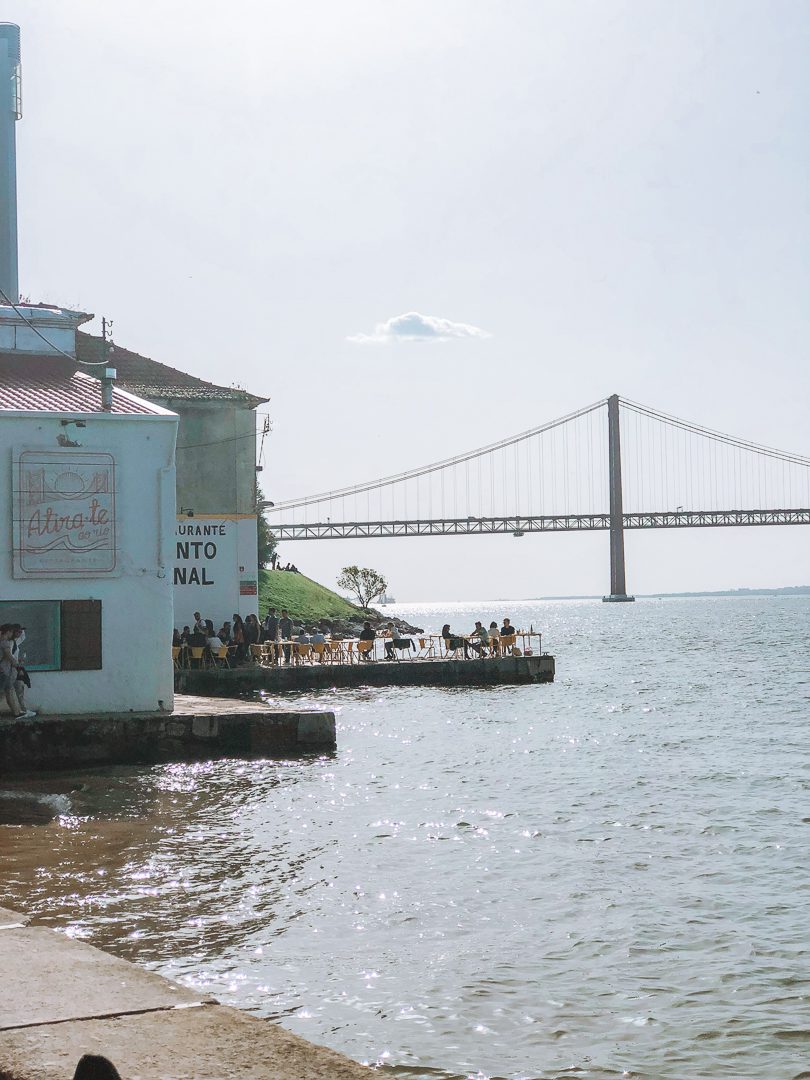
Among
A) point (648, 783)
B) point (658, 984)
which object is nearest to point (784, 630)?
point (648, 783)

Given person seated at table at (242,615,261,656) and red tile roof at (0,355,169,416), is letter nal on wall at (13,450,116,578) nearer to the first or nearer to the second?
red tile roof at (0,355,169,416)

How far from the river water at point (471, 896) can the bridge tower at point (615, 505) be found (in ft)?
273

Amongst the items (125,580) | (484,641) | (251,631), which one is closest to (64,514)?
(125,580)

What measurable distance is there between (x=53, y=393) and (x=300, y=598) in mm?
60737

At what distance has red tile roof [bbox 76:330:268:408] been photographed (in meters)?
31.7

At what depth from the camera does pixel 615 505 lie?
10112 centimetres

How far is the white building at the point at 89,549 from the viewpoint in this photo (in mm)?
16188

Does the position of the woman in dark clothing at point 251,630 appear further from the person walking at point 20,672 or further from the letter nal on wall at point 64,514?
the person walking at point 20,672

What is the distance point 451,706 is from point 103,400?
40.1ft

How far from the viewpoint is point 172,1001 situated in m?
4.38

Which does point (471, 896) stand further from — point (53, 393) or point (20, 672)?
point (53, 393)

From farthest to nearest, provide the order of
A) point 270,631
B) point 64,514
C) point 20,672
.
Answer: point 270,631
point 64,514
point 20,672

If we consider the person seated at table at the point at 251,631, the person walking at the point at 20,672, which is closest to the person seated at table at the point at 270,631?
the person seated at table at the point at 251,631

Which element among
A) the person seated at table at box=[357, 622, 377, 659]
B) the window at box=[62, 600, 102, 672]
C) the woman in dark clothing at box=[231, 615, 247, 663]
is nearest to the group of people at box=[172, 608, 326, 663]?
the woman in dark clothing at box=[231, 615, 247, 663]
